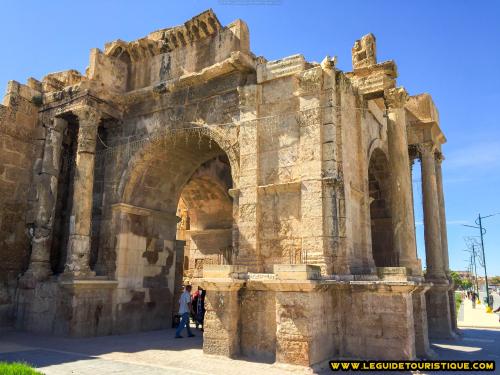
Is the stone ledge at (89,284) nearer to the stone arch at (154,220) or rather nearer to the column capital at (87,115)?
the stone arch at (154,220)

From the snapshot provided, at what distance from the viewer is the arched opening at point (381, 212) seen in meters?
13.3

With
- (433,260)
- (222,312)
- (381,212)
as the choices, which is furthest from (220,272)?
(433,260)

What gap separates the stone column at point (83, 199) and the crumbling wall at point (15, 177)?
2.08 metres

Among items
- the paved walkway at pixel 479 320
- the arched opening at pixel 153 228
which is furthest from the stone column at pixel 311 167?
the paved walkway at pixel 479 320

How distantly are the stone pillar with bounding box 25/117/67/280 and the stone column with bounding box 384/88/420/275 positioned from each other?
9097 millimetres

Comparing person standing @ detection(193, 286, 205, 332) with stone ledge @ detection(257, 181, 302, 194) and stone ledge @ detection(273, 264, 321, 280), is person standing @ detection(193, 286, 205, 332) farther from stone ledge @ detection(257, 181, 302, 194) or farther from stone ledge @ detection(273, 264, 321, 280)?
stone ledge @ detection(273, 264, 321, 280)

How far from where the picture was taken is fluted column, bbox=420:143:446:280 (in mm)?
13188

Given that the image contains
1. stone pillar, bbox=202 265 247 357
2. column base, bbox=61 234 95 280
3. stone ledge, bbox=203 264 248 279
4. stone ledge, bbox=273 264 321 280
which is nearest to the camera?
stone ledge, bbox=273 264 321 280

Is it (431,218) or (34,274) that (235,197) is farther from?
(431,218)

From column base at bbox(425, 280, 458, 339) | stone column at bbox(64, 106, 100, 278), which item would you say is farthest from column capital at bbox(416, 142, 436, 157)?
stone column at bbox(64, 106, 100, 278)

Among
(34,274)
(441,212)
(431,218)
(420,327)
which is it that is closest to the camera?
(420,327)

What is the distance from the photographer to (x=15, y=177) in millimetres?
12258

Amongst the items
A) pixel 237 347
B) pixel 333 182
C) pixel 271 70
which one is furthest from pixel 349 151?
pixel 237 347

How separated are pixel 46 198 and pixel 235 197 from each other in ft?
18.8
